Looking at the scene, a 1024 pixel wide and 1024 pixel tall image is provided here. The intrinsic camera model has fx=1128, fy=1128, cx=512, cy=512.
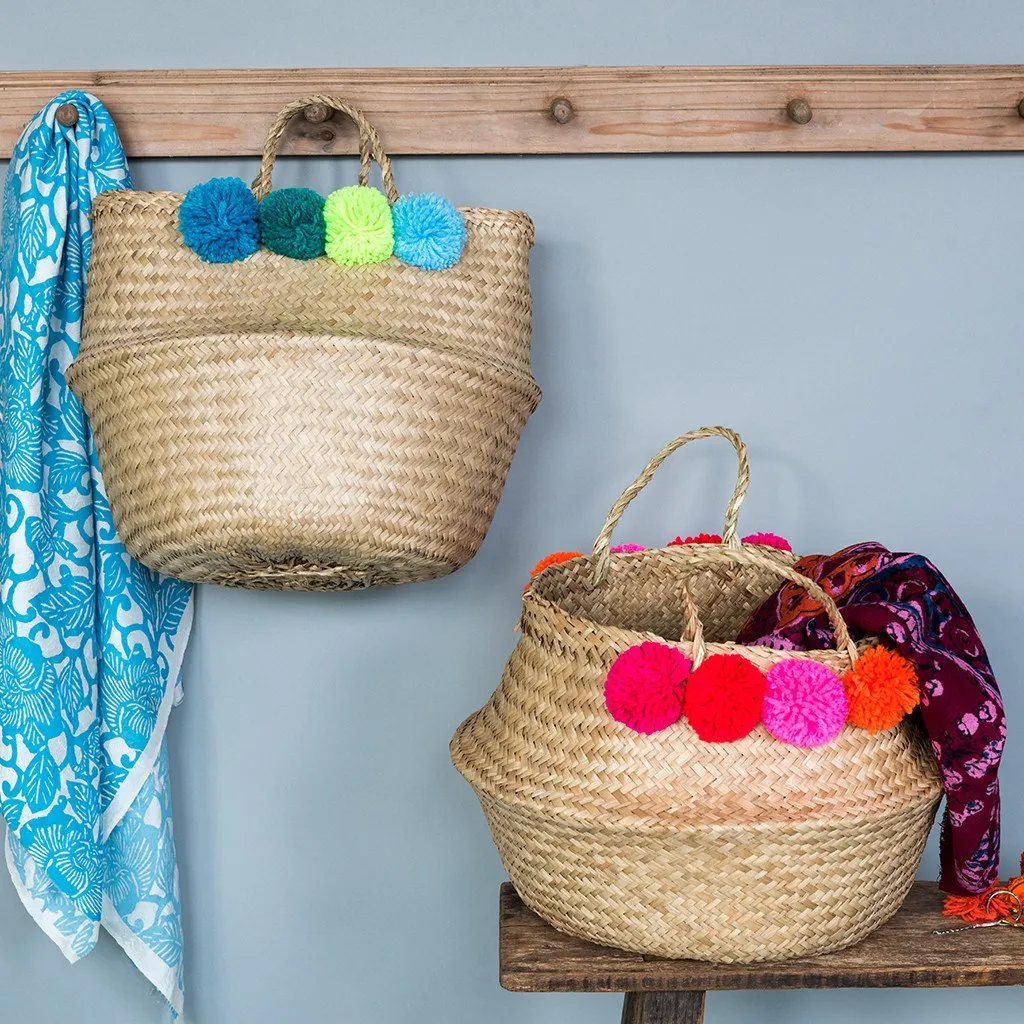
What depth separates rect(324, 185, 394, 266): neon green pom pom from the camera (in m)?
1.20

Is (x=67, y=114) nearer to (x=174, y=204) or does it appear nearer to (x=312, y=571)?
(x=174, y=204)

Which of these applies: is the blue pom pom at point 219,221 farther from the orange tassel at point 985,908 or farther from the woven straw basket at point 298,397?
the orange tassel at point 985,908

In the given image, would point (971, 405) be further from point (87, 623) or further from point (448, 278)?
point (87, 623)

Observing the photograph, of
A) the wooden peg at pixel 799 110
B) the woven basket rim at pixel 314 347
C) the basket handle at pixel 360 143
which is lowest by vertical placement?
the woven basket rim at pixel 314 347

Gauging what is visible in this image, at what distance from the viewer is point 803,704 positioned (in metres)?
1.00

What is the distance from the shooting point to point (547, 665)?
1091 mm

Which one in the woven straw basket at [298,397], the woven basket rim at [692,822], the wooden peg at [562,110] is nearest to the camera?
the woven basket rim at [692,822]

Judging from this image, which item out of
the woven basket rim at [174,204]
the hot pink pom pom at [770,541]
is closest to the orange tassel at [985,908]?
the hot pink pom pom at [770,541]

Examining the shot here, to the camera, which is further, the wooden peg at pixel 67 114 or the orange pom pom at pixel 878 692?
the wooden peg at pixel 67 114

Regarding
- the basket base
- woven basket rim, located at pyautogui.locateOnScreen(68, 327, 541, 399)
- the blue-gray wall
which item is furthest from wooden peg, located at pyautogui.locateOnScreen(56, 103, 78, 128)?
the basket base

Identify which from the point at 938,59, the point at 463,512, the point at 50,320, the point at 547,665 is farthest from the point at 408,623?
the point at 938,59

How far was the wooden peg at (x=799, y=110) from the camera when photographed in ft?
4.68

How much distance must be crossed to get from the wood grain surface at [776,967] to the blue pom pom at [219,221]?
2.50ft

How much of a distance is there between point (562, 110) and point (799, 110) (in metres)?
0.30
